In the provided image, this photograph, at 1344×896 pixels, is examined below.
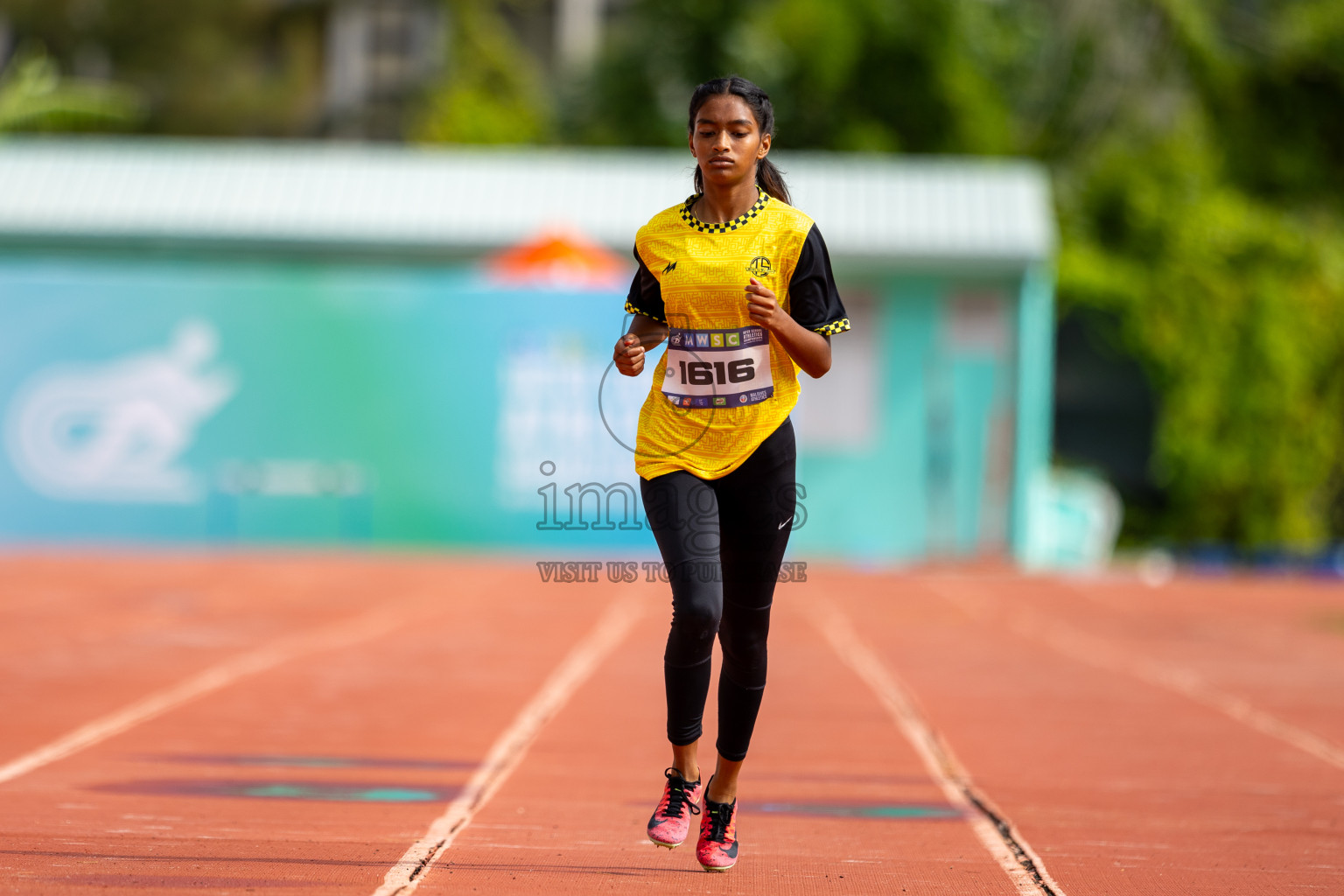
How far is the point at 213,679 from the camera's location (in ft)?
26.0

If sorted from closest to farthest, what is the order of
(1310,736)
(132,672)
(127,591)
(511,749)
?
(511,749), (1310,736), (132,672), (127,591)

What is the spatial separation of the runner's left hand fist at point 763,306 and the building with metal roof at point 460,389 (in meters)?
12.3

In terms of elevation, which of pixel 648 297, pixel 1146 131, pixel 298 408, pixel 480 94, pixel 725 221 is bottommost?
pixel 298 408

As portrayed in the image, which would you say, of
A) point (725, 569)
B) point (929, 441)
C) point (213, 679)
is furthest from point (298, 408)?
point (725, 569)

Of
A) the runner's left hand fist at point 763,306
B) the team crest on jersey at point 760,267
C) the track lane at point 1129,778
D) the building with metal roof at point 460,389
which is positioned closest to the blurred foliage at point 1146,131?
the building with metal roof at point 460,389

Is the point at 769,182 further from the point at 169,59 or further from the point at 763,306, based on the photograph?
the point at 169,59

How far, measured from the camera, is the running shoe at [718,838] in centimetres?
415

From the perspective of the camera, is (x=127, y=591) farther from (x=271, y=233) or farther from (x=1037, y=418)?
(x=1037, y=418)

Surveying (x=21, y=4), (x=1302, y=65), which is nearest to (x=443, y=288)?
(x=1302, y=65)

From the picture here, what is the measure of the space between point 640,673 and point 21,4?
3919 cm

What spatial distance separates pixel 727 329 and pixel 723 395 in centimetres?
16

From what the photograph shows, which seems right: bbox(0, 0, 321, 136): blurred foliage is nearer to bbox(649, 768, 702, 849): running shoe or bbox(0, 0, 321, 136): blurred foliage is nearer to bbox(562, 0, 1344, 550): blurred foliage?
bbox(562, 0, 1344, 550): blurred foliage

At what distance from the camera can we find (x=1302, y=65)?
25234 mm

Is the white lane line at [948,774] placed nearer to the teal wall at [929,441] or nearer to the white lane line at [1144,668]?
the white lane line at [1144,668]
